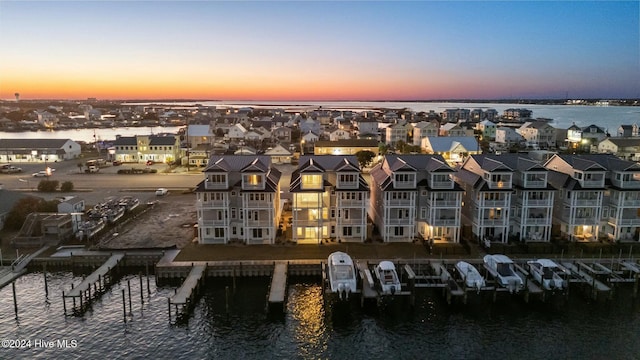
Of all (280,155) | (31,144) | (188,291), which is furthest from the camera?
(31,144)

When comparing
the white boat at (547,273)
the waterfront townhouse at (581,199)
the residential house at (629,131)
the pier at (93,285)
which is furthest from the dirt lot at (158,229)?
the residential house at (629,131)

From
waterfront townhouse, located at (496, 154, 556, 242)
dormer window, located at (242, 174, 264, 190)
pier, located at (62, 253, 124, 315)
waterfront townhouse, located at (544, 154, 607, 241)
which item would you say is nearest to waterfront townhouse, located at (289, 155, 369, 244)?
dormer window, located at (242, 174, 264, 190)

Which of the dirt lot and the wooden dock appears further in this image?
the dirt lot

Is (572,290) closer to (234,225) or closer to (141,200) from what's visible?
(234,225)

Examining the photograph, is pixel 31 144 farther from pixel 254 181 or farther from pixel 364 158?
pixel 254 181

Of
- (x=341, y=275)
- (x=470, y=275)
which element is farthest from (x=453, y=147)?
(x=341, y=275)

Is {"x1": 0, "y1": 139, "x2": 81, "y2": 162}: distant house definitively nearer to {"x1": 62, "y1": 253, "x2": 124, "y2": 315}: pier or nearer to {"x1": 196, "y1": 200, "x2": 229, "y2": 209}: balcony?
{"x1": 62, "y1": 253, "x2": 124, "y2": 315}: pier
